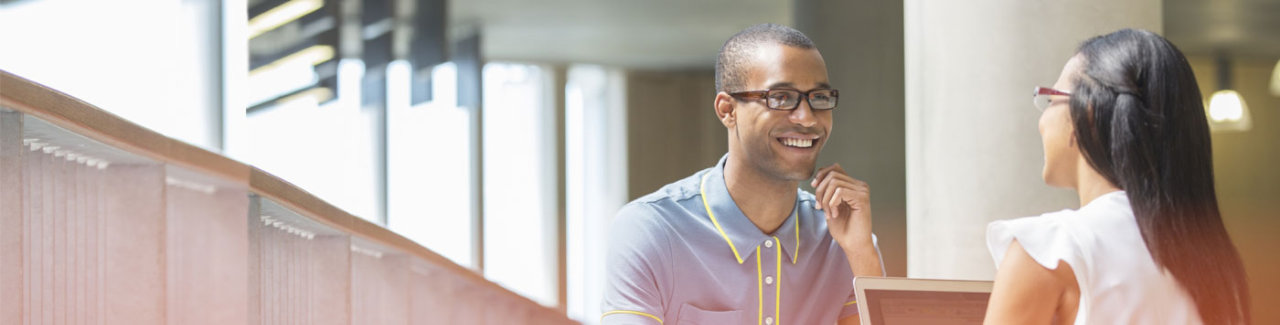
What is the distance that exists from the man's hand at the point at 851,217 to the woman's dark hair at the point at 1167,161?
2.19ft

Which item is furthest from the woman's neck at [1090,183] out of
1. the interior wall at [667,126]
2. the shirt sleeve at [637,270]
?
the interior wall at [667,126]

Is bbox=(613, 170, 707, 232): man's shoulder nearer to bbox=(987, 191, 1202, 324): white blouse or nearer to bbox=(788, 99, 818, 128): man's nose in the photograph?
bbox=(788, 99, 818, 128): man's nose

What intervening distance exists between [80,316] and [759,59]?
47.7 inches

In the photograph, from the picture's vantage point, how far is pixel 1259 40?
47.0 ft

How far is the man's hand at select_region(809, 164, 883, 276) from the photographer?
7.84 feet

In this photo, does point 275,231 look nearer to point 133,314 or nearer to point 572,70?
point 133,314

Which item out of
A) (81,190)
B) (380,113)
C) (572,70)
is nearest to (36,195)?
(81,190)

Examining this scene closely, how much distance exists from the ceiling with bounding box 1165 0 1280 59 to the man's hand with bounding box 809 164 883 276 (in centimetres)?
1062

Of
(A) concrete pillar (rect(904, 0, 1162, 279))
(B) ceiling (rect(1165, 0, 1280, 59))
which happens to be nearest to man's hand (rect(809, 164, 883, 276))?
(A) concrete pillar (rect(904, 0, 1162, 279))

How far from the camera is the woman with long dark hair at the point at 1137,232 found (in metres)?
1.68

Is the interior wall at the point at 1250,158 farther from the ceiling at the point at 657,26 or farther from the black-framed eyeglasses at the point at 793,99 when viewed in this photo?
the black-framed eyeglasses at the point at 793,99

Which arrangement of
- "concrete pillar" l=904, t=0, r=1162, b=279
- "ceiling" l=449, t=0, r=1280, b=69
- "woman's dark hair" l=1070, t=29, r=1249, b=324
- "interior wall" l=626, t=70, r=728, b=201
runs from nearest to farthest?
"woman's dark hair" l=1070, t=29, r=1249, b=324 < "concrete pillar" l=904, t=0, r=1162, b=279 < "ceiling" l=449, t=0, r=1280, b=69 < "interior wall" l=626, t=70, r=728, b=201

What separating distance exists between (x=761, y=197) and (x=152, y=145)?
1.06 m

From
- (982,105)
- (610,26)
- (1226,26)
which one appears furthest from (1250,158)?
(982,105)
